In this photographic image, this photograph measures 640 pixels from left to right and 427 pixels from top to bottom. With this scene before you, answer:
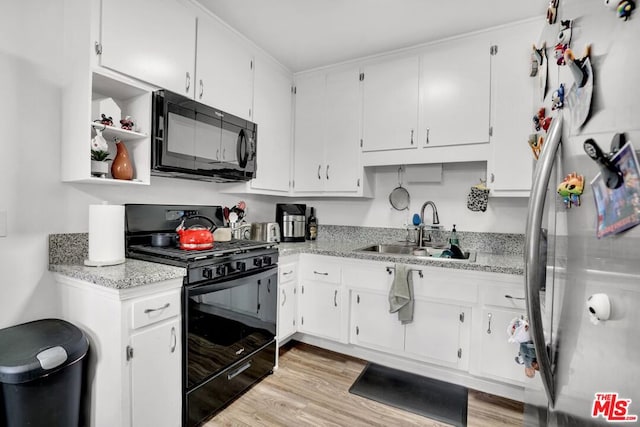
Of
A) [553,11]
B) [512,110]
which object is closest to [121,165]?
[553,11]

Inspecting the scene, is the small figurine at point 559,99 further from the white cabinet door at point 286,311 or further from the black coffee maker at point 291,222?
the black coffee maker at point 291,222

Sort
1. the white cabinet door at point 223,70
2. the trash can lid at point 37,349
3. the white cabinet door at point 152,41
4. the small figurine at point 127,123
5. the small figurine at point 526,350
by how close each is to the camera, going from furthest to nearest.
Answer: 1. the white cabinet door at point 223,70
2. the small figurine at point 127,123
3. the white cabinet door at point 152,41
4. the trash can lid at point 37,349
5. the small figurine at point 526,350

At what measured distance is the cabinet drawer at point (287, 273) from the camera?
7.81ft

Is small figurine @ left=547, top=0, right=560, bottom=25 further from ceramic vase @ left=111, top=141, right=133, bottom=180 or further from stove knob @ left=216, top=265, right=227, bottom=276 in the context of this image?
ceramic vase @ left=111, top=141, right=133, bottom=180

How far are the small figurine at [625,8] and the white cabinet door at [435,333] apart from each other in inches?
74.7

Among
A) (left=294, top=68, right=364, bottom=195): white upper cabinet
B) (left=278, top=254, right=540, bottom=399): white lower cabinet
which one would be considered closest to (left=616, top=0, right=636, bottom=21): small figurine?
(left=278, top=254, right=540, bottom=399): white lower cabinet

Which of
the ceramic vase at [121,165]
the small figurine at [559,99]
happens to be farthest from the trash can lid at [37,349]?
the small figurine at [559,99]

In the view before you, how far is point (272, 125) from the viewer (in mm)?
2791

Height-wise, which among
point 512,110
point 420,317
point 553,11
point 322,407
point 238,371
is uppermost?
point 512,110

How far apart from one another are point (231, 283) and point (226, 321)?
0.73ft

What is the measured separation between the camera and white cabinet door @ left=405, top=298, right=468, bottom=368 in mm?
2062

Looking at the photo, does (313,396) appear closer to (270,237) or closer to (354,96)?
(270,237)

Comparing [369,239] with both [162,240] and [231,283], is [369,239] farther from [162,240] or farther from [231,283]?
[162,240]

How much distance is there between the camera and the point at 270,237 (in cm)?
278
